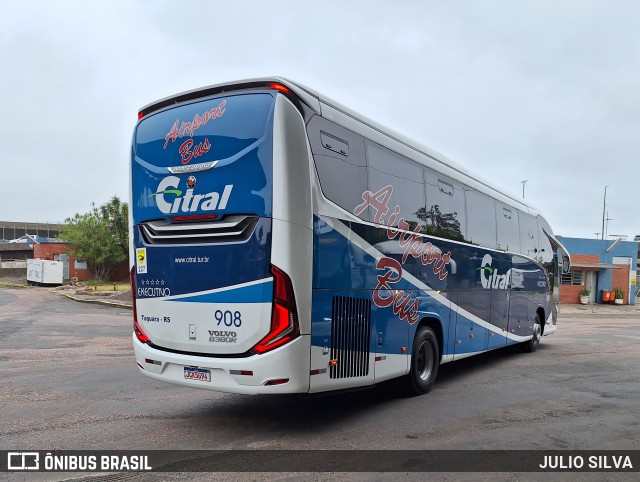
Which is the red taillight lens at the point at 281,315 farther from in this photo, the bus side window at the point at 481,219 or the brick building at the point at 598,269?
the brick building at the point at 598,269

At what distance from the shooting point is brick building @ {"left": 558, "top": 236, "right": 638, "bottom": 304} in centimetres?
3778

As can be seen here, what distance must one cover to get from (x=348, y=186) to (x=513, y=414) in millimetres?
3655

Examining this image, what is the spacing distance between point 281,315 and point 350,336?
1151 mm

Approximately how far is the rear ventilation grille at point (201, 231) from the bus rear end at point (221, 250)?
12 mm

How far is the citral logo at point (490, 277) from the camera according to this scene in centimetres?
1034

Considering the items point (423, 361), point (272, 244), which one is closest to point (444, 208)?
point (423, 361)

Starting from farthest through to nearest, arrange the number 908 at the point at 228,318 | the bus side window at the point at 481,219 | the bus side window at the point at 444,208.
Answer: the bus side window at the point at 481,219, the bus side window at the point at 444,208, the number 908 at the point at 228,318

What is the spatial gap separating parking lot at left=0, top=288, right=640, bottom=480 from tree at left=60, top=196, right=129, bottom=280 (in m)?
38.1

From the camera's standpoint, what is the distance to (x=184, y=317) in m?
6.19

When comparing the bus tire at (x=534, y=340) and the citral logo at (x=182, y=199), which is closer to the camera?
the citral logo at (x=182, y=199)

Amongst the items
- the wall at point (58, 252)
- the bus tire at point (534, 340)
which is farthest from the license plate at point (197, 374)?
the wall at point (58, 252)

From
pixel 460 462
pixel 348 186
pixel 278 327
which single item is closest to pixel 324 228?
pixel 348 186

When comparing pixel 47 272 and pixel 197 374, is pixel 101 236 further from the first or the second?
pixel 197 374

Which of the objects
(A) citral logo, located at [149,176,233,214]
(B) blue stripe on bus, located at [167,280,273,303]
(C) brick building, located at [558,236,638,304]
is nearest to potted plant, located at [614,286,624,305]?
(C) brick building, located at [558,236,638,304]
